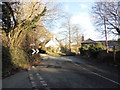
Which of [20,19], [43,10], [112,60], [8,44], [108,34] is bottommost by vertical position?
[112,60]

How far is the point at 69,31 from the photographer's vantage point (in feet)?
172

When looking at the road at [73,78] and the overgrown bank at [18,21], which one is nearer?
the road at [73,78]

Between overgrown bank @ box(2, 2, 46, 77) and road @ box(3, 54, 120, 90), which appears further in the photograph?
overgrown bank @ box(2, 2, 46, 77)

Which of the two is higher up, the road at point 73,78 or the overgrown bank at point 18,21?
the overgrown bank at point 18,21

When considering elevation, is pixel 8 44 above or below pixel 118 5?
below

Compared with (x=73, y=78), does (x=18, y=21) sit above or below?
above

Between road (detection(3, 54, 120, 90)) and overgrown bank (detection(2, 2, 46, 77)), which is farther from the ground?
overgrown bank (detection(2, 2, 46, 77))

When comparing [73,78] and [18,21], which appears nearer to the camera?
[73,78]

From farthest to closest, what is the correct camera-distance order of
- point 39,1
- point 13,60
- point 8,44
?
1. point 39,1
2. point 8,44
3. point 13,60

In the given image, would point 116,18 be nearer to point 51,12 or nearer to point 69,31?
point 51,12

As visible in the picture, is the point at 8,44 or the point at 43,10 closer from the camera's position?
the point at 8,44

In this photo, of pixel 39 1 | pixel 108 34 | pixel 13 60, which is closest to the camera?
pixel 13 60

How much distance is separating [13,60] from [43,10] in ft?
27.1

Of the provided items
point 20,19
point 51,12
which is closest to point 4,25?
point 20,19
